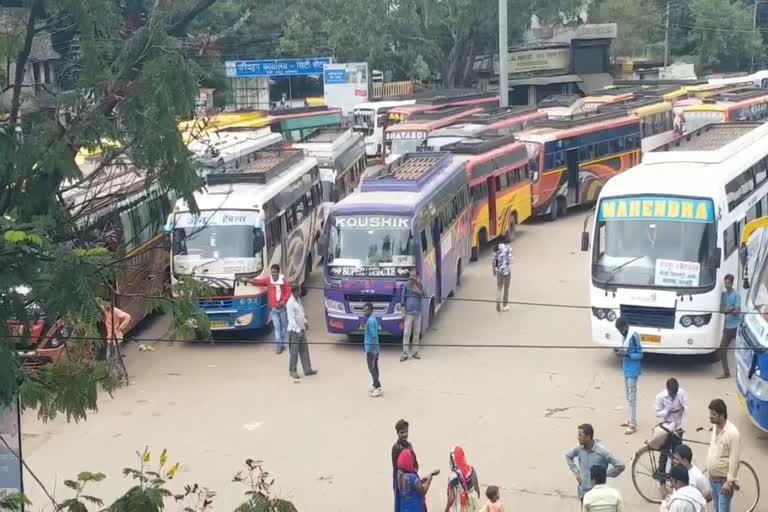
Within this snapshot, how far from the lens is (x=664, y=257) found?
52.4 feet

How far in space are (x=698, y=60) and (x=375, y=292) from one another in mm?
55803

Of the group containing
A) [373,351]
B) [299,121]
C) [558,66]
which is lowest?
[373,351]

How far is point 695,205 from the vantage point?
16141mm

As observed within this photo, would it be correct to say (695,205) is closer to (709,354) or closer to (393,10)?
(709,354)

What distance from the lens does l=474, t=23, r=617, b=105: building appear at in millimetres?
60031

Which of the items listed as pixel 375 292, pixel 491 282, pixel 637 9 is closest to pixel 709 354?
pixel 375 292

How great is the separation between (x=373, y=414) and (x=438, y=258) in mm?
4891

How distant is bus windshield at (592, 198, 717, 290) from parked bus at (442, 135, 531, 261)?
7.47m

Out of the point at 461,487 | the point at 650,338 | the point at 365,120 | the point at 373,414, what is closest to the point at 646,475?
the point at 461,487

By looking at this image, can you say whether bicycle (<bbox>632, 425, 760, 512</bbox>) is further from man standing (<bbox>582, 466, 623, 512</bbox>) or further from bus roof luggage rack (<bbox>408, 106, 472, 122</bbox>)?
bus roof luggage rack (<bbox>408, 106, 472, 122</bbox>)

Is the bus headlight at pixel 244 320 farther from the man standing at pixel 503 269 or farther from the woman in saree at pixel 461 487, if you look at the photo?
the woman in saree at pixel 461 487

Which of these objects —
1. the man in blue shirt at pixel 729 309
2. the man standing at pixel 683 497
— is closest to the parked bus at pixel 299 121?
the man in blue shirt at pixel 729 309

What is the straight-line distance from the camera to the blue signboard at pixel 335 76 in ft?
156

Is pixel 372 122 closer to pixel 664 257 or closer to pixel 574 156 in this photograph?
pixel 574 156
